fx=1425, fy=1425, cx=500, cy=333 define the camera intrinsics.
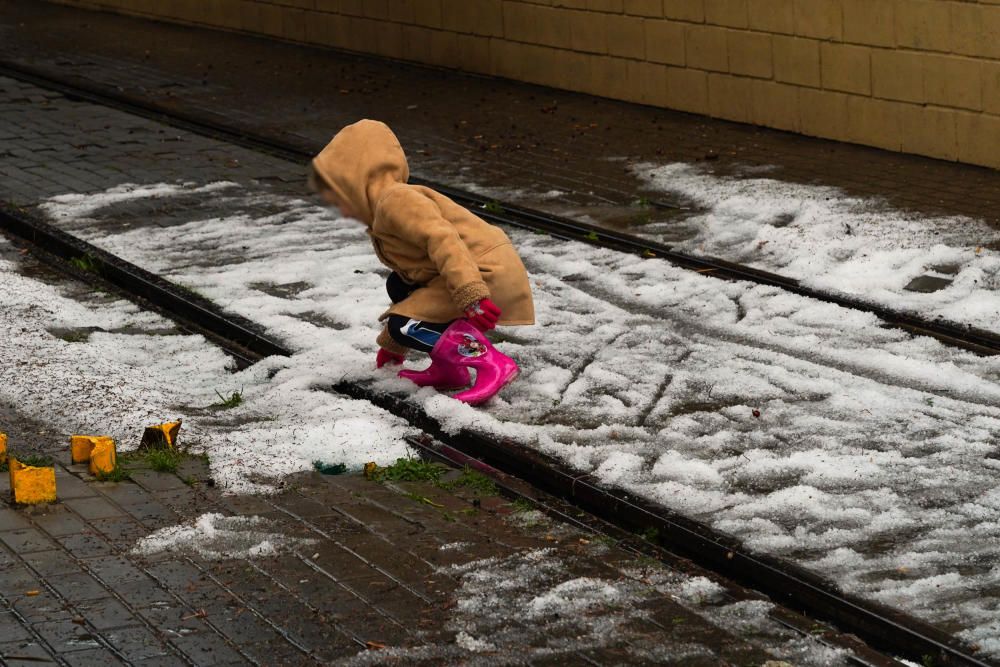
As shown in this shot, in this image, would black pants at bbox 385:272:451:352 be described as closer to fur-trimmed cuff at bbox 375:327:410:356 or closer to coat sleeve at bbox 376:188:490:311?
fur-trimmed cuff at bbox 375:327:410:356

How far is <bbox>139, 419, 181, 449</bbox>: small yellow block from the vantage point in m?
5.48

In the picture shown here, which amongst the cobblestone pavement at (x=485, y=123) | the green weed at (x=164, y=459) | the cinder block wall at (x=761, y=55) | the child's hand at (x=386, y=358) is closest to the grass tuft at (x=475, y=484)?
the green weed at (x=164, y=459)

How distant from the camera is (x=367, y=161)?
5.90m

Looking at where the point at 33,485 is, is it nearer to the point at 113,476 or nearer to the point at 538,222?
the point at 113,476

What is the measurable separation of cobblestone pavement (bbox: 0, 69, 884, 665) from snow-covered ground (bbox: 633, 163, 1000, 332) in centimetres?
309

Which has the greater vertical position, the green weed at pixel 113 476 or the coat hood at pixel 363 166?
the coat hood at pixel 363 166

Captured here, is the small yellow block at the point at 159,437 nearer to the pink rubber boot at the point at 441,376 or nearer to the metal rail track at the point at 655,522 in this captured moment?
the metal rail track at the point at 655,522

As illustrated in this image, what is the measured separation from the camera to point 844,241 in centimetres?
826

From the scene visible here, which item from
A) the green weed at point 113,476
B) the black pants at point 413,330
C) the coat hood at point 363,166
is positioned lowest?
the green weed at point 113,476

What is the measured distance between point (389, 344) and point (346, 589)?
2.02 metres

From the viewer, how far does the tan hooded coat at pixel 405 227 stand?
19.1 ft

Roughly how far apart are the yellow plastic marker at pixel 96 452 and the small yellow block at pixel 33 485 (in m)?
0.24

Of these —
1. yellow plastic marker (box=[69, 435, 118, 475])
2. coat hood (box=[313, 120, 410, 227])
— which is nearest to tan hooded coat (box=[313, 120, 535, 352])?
coat hood (box=[313, 120, 410, 227])

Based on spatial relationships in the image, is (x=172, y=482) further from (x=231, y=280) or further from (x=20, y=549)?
(x=231, y=280)
